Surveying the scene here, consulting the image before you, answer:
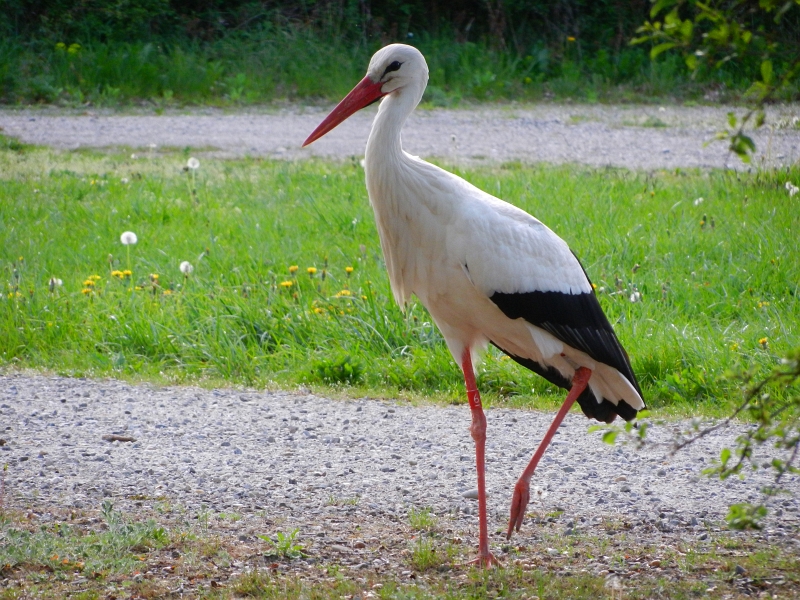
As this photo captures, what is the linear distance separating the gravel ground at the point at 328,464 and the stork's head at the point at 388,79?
4.45 feet

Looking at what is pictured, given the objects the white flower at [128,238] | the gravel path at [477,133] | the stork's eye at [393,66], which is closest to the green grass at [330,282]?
the white flower at [128,238]

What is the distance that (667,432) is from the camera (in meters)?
4.48

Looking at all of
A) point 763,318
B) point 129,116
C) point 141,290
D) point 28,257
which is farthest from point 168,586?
point 129,116

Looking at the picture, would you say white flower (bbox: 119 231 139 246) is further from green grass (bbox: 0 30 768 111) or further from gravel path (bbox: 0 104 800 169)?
green grass (bbox: 0 30 768 111)

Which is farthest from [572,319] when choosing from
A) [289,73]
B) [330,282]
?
[289,73]

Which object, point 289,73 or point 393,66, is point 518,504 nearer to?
point 393,66

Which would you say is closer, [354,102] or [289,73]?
[354,102]

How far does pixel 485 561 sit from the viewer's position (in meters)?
3.41

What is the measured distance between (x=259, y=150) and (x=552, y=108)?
4071mm

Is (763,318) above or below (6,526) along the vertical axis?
above

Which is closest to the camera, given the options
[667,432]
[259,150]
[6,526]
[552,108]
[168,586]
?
[168,586]

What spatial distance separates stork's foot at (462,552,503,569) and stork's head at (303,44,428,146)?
1679 millimetres

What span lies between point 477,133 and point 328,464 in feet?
23.0

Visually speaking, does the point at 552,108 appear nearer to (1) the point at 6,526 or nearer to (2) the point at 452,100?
(2) the point at 452,100
